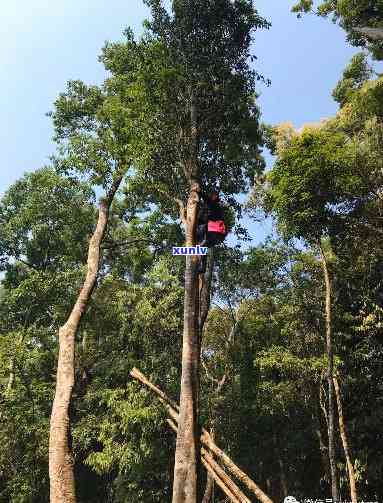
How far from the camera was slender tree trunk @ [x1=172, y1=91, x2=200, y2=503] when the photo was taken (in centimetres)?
477

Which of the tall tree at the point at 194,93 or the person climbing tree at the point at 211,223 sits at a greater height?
the tall tree at the point at 194,93

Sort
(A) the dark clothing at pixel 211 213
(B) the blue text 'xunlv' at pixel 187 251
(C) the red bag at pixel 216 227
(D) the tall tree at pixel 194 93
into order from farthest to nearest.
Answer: (D) the tall tree at pixel 194 93 < (A) the dark clothing at pixel 211 213 < (C) the red bag at pixel 216 227 < (B) the blue text 'xunlv' at pixel 187 251

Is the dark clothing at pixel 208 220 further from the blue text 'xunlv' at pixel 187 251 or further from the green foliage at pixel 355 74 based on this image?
the green foliage at pixel 355 74

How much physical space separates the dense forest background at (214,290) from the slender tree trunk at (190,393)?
170cm

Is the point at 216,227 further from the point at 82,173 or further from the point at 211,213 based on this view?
the point at 82,173

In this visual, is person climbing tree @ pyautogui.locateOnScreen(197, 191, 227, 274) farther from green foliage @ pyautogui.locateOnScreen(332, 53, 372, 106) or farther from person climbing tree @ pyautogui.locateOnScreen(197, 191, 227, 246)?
green foliage @ pyautogui.locateOnScreen(332, 53, 372, 106)

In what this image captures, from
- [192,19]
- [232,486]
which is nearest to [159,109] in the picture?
[192,19]

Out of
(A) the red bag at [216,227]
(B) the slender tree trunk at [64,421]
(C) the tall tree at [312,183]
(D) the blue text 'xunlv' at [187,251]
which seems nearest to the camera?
(D) the blue text 'xunlv' at [187,251]

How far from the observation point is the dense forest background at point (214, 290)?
8320mm

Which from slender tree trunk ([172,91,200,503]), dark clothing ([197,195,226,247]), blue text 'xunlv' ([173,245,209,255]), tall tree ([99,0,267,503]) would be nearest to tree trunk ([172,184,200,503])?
slender tree trunk ([172,91,200,503])

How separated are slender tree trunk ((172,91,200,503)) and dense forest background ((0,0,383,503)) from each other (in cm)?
170

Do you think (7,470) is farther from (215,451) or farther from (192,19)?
(192,19)

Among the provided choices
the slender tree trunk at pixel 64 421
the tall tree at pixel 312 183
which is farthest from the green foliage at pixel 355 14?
the slender tree trunk at pixel 64 421

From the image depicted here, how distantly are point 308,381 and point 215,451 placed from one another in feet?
22.5
